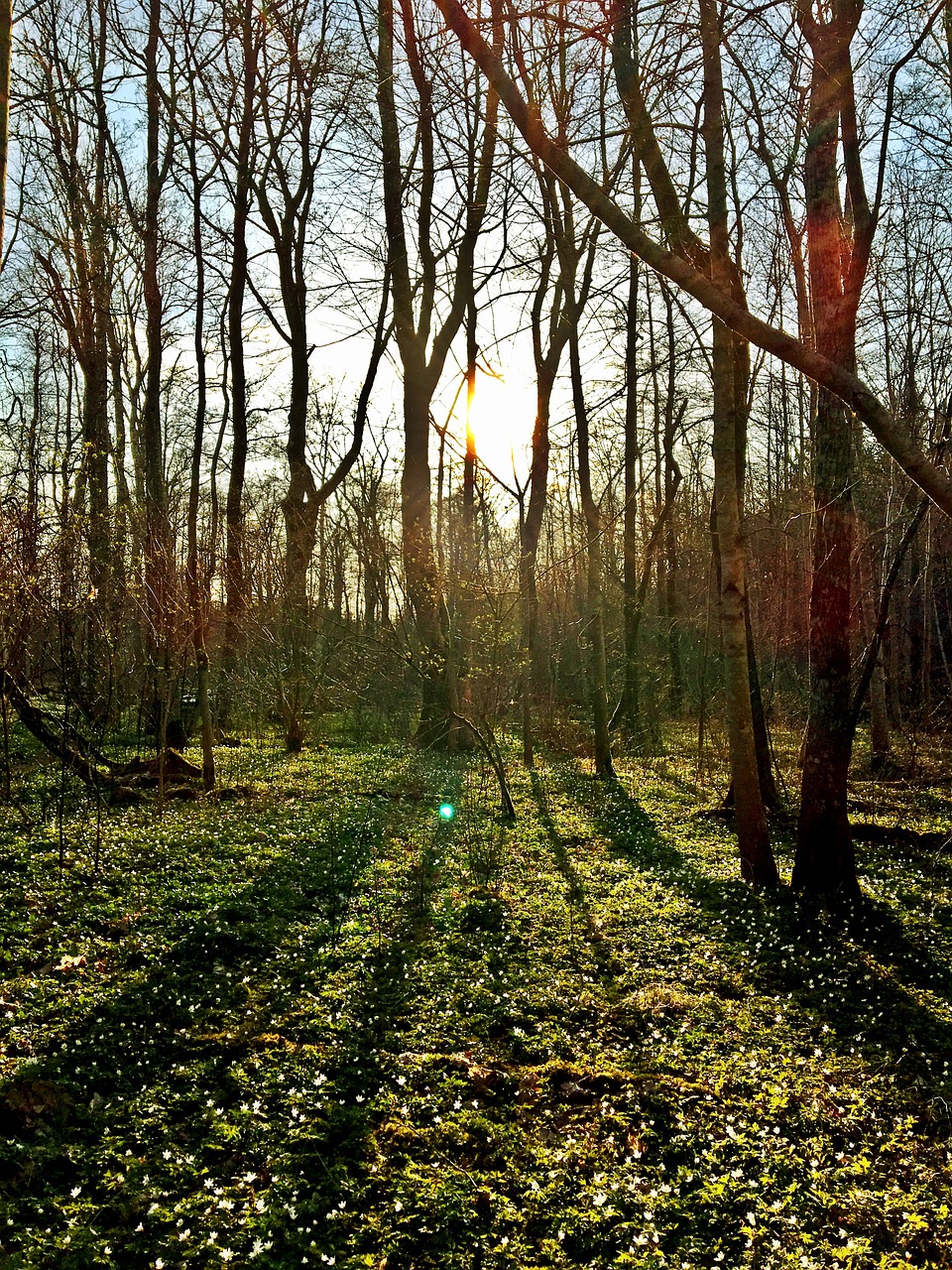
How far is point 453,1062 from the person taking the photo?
194 inches

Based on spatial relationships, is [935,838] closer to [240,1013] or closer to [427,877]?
[427,877]

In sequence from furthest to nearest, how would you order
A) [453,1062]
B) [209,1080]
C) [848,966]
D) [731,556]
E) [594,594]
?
[594,594] → [731,556] → [848,966] → [453,1062] → [209,1080]

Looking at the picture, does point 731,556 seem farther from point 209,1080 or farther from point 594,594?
point 594,594

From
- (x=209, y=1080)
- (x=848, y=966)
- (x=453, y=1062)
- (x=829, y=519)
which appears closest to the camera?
(x=209, y=1080)

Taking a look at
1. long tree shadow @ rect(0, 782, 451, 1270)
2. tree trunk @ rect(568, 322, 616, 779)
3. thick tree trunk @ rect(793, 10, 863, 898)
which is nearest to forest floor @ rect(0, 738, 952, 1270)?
long tree shadow @ rect(0, 782, 451, 1270)

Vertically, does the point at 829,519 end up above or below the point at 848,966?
above

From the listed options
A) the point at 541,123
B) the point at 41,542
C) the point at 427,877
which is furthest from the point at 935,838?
the point at 41,542

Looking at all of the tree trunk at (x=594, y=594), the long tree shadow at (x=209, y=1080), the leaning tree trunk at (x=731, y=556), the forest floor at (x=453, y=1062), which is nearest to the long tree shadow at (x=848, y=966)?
the forest floor at (x=453, y=1062)

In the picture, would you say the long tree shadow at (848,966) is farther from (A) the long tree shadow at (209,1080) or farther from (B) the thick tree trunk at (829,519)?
(A) the long tree shadow at (209,1080)

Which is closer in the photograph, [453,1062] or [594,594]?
[453,1062]

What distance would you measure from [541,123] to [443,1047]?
5.44 m

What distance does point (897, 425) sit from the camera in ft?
11.3

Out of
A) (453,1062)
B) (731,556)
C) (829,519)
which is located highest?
(829,519)

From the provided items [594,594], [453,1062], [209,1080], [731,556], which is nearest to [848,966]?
[453,1062]
